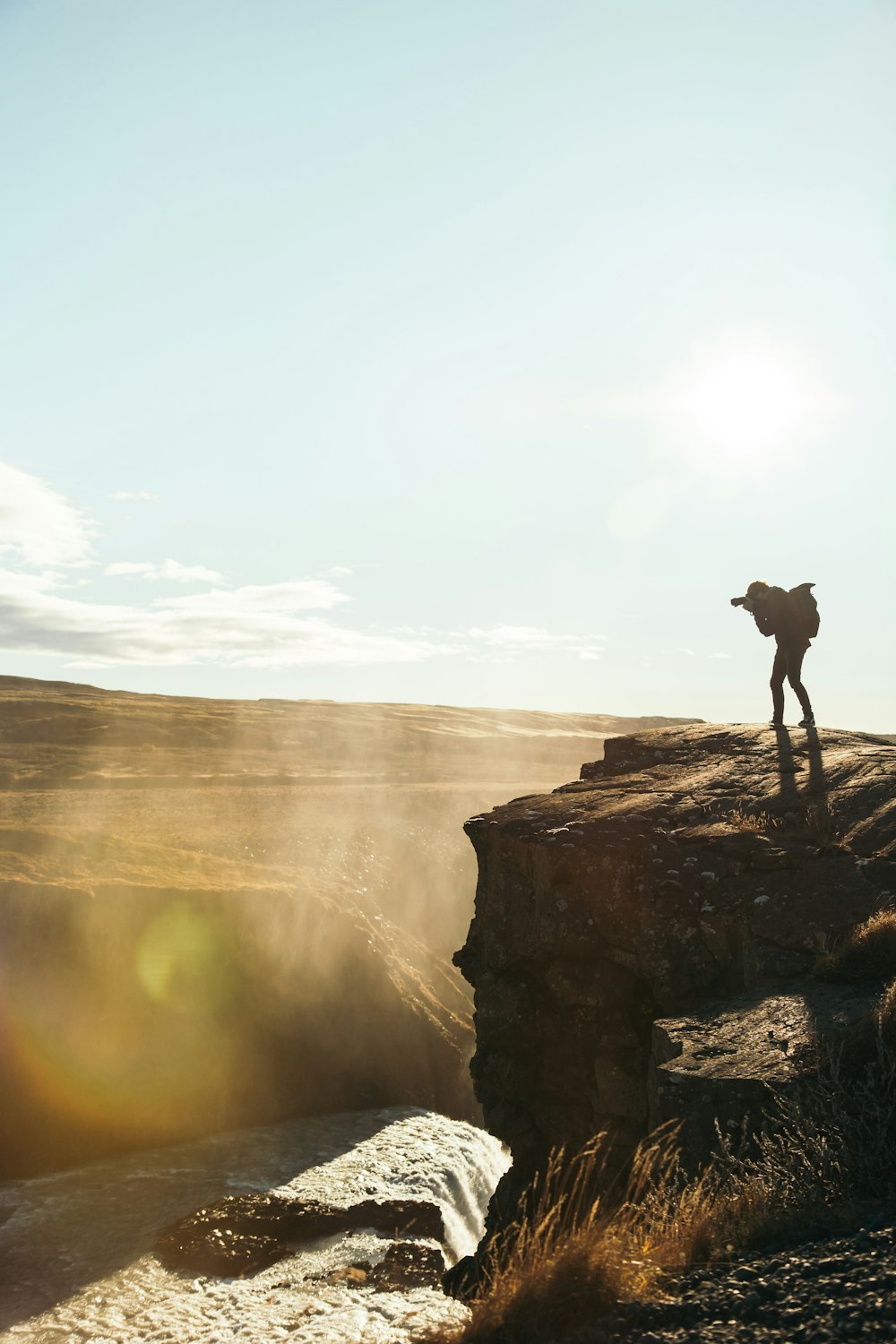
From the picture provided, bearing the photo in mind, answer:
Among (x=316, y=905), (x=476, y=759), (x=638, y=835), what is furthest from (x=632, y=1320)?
(x=476, y=759)

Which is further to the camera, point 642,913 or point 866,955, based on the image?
point 642,913

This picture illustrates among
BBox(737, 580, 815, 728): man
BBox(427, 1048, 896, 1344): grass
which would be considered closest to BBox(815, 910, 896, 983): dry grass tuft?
BBox(427, 1048, 896, 1344): grass

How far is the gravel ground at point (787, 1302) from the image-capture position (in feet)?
14.9

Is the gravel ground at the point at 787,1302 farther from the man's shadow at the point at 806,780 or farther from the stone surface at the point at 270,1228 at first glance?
the stone surface at the point at 270,1228

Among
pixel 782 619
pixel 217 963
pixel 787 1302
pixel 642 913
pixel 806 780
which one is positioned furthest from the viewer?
pixel 217 963

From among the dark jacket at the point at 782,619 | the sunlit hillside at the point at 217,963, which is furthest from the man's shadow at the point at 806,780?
the sunlit hillside at the point at 217,963

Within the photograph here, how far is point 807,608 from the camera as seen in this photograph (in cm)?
1655

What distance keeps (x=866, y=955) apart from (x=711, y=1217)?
4444mm

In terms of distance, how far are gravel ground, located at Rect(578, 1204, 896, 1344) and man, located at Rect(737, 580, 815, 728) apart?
12102mm

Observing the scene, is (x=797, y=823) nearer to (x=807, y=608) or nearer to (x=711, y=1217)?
(x=807, y=608)

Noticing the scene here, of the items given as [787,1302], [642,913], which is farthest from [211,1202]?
[787,1302]

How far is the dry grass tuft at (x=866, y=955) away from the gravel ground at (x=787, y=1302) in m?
4.17

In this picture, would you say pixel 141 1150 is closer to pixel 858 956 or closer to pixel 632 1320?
pixel 858 956

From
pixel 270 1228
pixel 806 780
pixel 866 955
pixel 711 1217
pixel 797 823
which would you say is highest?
pixel 806 780
